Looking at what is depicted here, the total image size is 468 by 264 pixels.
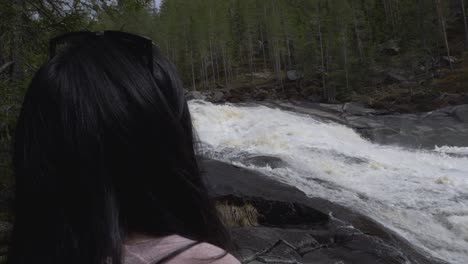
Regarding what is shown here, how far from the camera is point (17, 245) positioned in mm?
1016

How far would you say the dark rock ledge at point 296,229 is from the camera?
6.53 metres

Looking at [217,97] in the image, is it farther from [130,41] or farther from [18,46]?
[130,41]

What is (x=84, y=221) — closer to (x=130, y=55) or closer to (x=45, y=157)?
(x=45, y=157)

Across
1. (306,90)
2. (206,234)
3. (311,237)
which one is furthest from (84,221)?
(306,90)

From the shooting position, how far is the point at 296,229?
7.88m

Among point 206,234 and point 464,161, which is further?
point 464,161

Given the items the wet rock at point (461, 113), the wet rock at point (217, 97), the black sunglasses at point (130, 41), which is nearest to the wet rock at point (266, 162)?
the black sunglasses at point (130, 41)

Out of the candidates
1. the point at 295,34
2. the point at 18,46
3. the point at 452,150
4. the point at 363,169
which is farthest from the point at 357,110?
the point at 18,46

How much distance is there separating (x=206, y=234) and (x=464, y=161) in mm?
15989

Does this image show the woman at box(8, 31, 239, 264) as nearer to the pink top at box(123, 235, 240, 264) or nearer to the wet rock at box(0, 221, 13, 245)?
the pink top at box(123, 235, 240, 264)

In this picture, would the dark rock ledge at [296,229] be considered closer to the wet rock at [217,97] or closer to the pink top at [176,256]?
the pink top at [176,256]

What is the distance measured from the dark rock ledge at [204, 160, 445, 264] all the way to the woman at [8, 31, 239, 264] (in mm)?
4937

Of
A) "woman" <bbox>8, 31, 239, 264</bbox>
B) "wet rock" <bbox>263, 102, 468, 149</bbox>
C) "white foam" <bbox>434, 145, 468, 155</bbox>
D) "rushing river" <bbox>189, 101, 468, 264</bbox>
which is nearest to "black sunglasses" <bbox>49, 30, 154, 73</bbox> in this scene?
"woman" <bbox>8, 31, 239, 264</bbox>

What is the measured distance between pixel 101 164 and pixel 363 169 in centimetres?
1286
